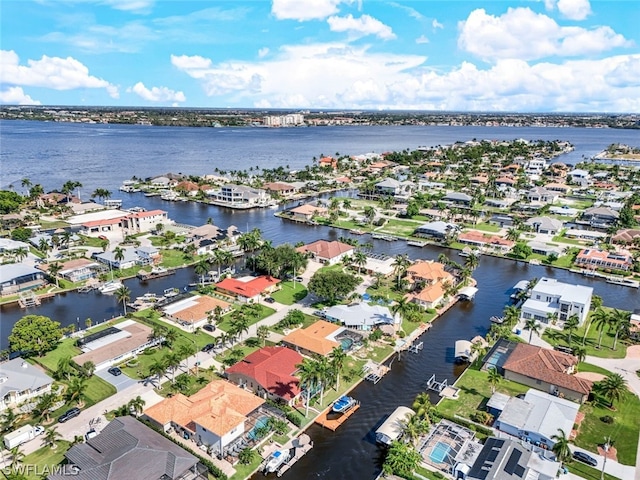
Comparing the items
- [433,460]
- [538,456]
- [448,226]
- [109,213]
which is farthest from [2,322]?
[448,226]

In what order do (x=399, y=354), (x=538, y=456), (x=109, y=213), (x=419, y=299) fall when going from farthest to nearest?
1. (x=109, y=213)
2. (x=419, y=299)
3. (x=399, y=354)
4. (x=538, y=456)

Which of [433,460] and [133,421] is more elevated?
[133,421]

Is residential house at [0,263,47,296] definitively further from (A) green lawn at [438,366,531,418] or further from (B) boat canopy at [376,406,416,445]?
(A) green lawn at [438,366,531,418]

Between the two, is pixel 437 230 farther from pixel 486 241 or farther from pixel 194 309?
pixel 194 309

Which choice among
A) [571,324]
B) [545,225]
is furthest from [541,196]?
[571,324]

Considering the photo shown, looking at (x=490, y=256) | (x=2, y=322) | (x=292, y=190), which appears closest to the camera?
(x=2, y=322)

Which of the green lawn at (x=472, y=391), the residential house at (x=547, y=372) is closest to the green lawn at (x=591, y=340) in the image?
the residential house at (x=547, y=372)

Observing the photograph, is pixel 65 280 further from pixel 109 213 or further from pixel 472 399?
pixel 472 399

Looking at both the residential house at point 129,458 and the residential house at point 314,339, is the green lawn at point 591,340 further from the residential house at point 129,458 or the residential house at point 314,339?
the residential house at point 129,458
